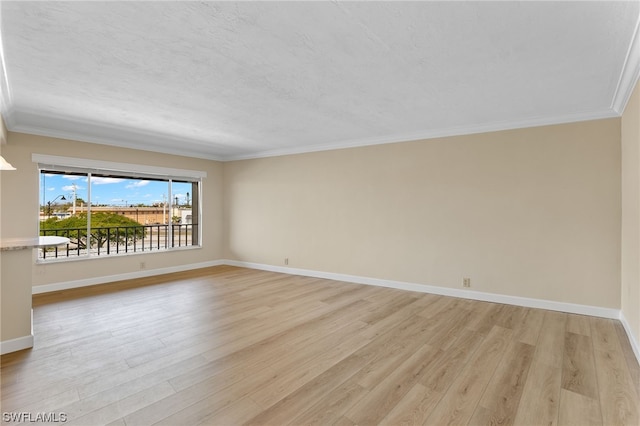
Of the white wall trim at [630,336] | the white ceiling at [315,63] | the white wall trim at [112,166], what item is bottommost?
the white wall trim at [630,336]

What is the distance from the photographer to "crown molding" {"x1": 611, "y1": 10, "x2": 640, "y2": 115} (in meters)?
2.24

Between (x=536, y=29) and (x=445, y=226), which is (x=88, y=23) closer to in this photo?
(x=536, y=29)

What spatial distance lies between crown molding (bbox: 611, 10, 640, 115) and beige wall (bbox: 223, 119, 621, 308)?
0.44m

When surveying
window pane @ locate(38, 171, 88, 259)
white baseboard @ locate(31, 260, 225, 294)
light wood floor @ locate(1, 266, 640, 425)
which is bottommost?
light wood floor @ locate(1, 266, 640, 425)

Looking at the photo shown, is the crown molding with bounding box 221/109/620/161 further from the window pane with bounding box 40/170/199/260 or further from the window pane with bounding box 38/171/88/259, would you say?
the window pane with bounding box 38/171/88/259

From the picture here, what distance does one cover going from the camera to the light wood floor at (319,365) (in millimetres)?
1991

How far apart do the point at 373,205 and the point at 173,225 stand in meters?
4.23

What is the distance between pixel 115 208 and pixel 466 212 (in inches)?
242

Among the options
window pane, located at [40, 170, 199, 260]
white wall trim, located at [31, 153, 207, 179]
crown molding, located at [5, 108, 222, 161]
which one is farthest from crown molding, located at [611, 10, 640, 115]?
window pane, located at [40, 170, 199, 260]

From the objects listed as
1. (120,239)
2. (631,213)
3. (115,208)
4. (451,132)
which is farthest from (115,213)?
(631,213)

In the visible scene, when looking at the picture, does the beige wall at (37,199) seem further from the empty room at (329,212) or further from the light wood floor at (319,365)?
the light wood floor at (319,365)

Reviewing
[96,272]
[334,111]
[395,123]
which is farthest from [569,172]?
[96,272]

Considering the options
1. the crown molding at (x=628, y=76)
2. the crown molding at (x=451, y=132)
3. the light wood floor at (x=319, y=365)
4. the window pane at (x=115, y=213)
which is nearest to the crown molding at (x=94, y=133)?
the window pane at (x=115, y=213)

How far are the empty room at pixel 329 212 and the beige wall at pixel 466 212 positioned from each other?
3cm
